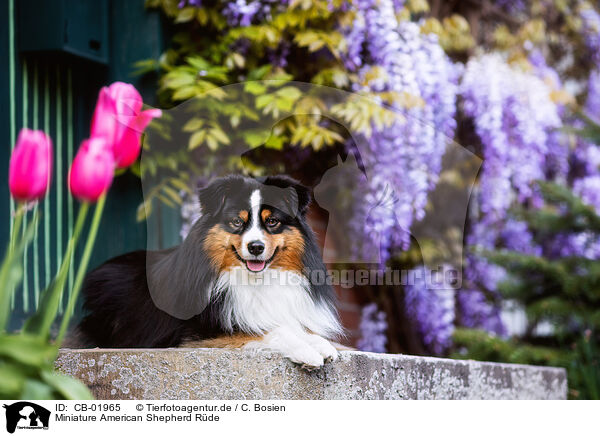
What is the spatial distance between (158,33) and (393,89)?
42.7 inches

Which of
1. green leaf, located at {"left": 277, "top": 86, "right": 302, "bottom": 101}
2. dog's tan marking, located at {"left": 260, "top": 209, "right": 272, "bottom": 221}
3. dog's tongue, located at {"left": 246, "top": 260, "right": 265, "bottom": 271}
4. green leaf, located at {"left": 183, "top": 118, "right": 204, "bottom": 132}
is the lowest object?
dog's tongue, located at {"left": 246, "top": 260, "right": 265, "bottom": 271}

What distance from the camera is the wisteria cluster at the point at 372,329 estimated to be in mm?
3748

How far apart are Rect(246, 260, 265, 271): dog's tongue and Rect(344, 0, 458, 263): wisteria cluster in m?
0.47

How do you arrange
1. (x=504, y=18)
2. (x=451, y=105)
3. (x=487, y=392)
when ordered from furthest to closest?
(x=504, y=18), (x=451, y=105), (x=487, y=392)

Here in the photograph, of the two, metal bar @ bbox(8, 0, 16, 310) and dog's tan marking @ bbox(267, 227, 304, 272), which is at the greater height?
metal bar @ bbox(8, 0, 16, 310)

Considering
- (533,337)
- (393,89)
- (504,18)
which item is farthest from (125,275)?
(504,18)

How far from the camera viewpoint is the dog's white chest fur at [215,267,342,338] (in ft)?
6.49

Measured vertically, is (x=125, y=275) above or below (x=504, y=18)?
below

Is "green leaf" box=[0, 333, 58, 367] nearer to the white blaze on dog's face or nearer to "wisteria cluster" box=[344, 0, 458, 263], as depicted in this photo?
the white blaze on dog's face

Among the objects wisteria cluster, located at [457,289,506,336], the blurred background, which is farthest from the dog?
wisteria cluster, located at [457,289,506,336]

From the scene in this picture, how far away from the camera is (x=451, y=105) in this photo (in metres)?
3.85

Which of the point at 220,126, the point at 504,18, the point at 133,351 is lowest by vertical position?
the point at 133,351

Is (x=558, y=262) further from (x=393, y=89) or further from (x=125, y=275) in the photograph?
(x=125, y=275)
